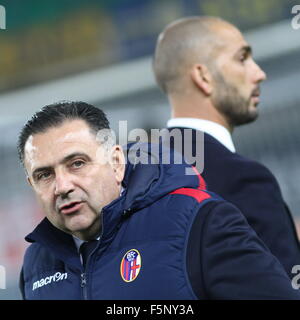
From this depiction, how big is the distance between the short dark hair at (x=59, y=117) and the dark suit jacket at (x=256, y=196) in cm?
44

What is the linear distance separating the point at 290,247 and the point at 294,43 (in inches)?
227

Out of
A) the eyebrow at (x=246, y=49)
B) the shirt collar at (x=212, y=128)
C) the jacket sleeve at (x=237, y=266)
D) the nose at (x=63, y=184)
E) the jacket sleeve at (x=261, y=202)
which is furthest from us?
the eyebrow at (x=246, y=49)

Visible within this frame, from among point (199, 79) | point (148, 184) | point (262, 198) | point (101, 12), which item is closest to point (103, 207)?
point (148, 184)

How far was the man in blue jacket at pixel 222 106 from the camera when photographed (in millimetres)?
1797

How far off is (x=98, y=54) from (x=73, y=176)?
6.48 metres

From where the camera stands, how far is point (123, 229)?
1.43 meters

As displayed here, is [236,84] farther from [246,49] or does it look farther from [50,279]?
[50,279]

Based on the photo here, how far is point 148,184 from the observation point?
1.45 m

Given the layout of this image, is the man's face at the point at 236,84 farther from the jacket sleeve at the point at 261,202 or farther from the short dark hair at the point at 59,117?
the short dark hair at the point at 59,117

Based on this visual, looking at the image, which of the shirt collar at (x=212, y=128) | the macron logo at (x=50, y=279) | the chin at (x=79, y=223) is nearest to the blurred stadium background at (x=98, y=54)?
the shirt collar at (x=212, y=128)

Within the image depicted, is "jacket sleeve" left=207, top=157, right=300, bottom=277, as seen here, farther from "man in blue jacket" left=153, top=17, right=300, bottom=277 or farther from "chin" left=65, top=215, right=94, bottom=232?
"chin" left=65, top=215, right=94, bottom=232

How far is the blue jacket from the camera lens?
4.21 feet

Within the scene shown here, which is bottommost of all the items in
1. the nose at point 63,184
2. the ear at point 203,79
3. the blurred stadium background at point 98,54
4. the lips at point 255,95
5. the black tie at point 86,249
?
the black tie at point 86,249

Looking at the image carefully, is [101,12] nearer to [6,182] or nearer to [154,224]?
[6,182]
